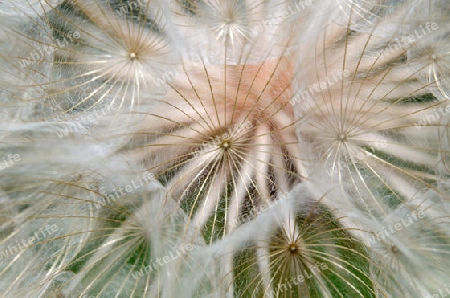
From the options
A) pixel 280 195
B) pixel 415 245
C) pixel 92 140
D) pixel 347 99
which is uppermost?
pixel 347 99

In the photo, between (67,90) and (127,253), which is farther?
(67,90)

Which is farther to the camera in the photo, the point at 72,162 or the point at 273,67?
the point at 273,67

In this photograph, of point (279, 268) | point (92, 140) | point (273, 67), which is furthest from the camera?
point (273, 67)

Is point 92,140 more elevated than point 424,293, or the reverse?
point 92,140

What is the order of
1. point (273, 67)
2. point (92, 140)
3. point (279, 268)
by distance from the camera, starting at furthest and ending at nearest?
point (273, 67)
point (92, 140)
point (279, 268)

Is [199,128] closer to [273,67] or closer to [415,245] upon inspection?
[273,67]

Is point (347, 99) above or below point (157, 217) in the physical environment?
above

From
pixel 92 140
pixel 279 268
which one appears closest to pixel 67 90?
pixel 92 140

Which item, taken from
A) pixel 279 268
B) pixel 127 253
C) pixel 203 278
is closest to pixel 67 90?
pixel 127 253

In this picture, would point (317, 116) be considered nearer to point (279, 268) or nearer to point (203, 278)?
point (279, 268)
